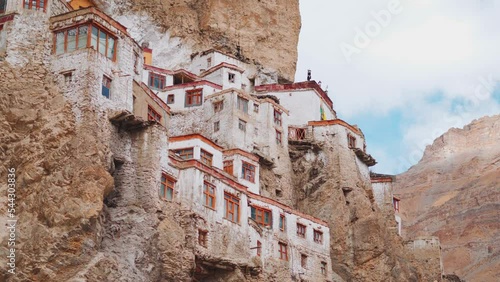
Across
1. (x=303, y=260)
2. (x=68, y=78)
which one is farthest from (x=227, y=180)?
(x=68, y=78)

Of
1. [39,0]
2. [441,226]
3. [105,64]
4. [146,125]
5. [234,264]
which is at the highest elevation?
[441,226]

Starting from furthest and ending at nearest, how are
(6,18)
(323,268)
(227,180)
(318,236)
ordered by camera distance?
1. (318,236)
2. (323,268)
3. (227,180)
4. (6,18)

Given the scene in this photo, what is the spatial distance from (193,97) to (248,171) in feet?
33.2

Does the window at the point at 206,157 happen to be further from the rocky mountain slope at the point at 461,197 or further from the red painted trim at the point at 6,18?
the rocky mountain slope at the point at 461,197

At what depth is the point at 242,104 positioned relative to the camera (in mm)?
67438

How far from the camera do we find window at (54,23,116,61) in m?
47.2

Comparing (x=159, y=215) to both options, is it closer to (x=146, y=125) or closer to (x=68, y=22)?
(x=146, y=125)

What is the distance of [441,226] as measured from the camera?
14588 centimetres

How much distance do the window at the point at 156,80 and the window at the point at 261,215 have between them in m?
18.8

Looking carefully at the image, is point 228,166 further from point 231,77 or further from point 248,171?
point 231,77

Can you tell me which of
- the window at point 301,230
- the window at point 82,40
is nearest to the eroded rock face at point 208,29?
the window at point 301,230

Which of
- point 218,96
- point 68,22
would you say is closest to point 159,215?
point 68,22

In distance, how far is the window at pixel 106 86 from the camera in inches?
1828

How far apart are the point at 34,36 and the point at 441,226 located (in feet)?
361
